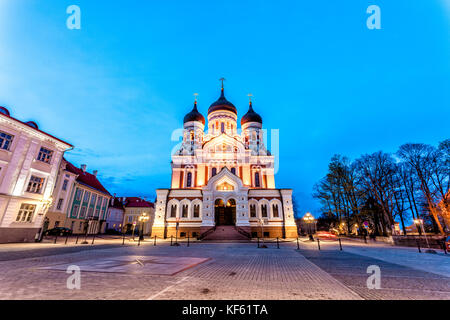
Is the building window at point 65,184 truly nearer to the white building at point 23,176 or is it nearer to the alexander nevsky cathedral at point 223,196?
the white building at point 23,176

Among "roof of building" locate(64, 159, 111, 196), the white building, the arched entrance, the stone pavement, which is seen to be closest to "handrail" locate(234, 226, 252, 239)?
the arched entrance

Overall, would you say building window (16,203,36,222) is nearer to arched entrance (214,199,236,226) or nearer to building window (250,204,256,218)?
arched entrance (214,199,236,226)

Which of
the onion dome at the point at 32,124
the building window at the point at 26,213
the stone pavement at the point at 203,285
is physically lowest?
the stone pavement at the point at 203,285

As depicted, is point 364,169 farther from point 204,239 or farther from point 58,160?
point 58,160

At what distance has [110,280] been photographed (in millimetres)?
5945

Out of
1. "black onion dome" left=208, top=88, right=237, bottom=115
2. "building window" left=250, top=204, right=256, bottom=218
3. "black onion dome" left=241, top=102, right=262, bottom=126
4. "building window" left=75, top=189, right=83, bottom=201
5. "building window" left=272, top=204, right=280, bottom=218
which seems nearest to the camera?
"building window" left=272, top=204, right=280, bottom=218

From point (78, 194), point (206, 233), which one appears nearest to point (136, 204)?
point (78, 194)

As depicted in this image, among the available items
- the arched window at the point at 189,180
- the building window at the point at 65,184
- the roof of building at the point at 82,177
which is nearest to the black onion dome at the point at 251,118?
the arched window at the point at 189,180

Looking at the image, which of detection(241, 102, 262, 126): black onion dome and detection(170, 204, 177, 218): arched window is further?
detection(241, 102, 262, 126): black onion dome

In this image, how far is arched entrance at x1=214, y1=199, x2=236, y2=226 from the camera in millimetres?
31734

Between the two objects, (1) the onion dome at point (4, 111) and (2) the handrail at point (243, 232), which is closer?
(1) the onion dome at point (4, 111)

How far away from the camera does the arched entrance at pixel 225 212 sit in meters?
31.7

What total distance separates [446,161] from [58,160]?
44.1 metres

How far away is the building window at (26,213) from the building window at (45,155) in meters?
4.51
